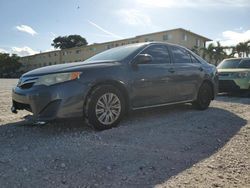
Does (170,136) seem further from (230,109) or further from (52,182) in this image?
(230,109)

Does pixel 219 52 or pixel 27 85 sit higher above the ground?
pixel 219 52

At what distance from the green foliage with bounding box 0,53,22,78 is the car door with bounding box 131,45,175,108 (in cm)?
6728

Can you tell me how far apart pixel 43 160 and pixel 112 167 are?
814 mm

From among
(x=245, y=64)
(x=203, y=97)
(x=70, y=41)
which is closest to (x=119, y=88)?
(x=203, y=97)

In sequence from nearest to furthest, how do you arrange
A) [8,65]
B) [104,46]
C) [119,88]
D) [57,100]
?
[57,100], [119,88], [104,46], [8,65]

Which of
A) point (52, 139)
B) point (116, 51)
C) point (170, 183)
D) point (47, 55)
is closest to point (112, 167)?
point (170, 183)

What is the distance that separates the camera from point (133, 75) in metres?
5.13

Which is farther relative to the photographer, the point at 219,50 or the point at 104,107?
the point at 219,50

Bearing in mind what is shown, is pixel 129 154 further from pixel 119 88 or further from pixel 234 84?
pixel 234 84

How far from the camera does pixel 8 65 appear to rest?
225 ft

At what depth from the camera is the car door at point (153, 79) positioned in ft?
17.0

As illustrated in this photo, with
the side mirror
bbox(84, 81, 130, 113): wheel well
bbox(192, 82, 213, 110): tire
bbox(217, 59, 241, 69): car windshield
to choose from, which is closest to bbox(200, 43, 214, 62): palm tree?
bbox(217, 59, 241, 69): car windshield

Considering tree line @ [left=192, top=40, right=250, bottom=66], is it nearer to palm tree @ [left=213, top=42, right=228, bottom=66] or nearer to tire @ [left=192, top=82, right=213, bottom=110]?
palm tree @ [left=213, top=42, right=228, bottom=66]

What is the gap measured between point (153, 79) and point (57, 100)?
6.39 ft
